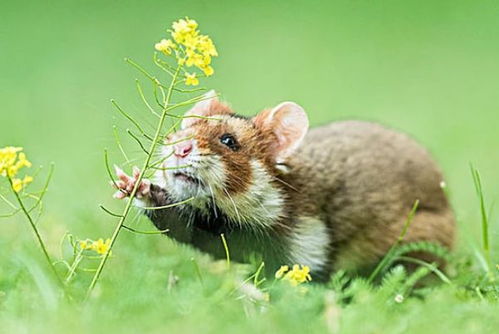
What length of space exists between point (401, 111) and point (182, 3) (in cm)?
723

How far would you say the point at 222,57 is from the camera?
1769 centimetres

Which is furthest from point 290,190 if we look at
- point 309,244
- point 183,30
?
point 183,30

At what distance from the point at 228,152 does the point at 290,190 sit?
64cm

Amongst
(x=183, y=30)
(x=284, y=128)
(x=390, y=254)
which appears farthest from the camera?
(x=390, y=254)

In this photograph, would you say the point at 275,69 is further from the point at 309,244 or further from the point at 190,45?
the point at 190,45

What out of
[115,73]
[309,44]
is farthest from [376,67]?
[115,73]

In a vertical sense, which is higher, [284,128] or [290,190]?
[284,128]

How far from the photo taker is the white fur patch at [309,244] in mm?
6797

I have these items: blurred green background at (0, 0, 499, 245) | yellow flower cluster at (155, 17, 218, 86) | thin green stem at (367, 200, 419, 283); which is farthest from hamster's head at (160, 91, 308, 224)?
blurred green background at (0, 0, 499, 245)

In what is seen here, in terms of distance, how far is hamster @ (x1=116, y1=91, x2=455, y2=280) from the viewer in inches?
248

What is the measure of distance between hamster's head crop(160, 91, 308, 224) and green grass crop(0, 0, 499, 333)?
418mm

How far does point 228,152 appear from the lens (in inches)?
253

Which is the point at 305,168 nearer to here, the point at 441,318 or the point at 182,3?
the point at 441,318

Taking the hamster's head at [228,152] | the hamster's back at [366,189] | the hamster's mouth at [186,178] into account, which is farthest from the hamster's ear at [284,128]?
the hamster's mouth at [186,178]
